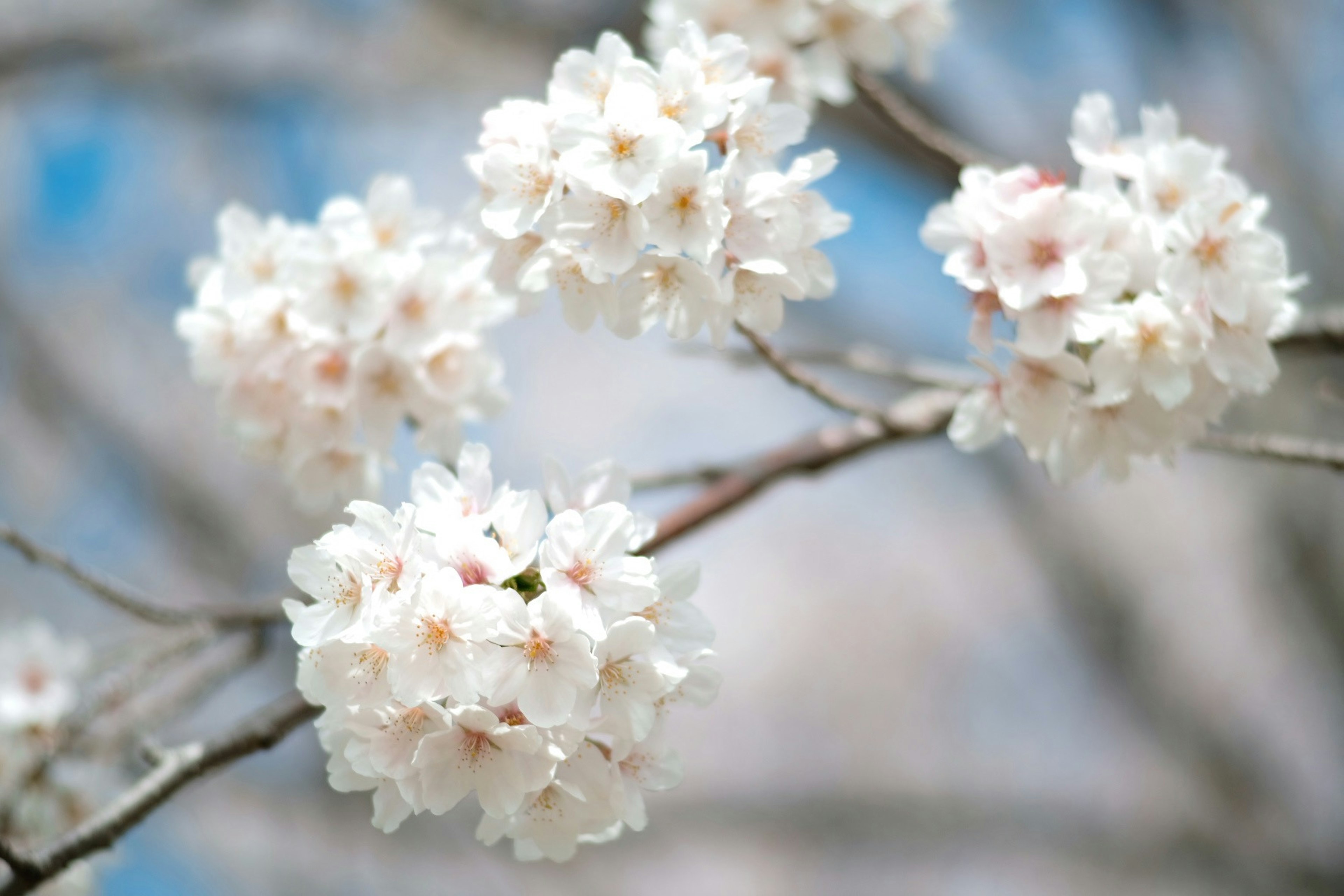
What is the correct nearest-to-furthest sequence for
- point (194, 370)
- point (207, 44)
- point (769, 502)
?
point (194, 370)
point (207, 44)
point (769, 502)

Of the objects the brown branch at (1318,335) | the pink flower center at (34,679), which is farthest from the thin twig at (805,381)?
the pink flower center at (34,679)

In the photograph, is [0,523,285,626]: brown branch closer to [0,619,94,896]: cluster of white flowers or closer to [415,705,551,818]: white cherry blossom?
[0,619,94,896]: cluster of white flowers

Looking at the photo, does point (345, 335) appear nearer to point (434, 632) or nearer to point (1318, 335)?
point (434, 632)

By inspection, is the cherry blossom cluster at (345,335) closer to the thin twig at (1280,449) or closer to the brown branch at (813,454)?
the brown branch at (813,454)

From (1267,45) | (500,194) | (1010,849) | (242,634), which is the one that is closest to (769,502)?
(1010,849)

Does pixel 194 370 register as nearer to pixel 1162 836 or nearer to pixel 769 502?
pixel 1162 836

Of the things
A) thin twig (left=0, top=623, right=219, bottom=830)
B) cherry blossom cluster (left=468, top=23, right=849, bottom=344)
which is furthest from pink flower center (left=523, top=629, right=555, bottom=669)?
thin twig (left=0, top=623, right=219, bottom=830)

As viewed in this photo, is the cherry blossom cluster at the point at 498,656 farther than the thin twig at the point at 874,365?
No
